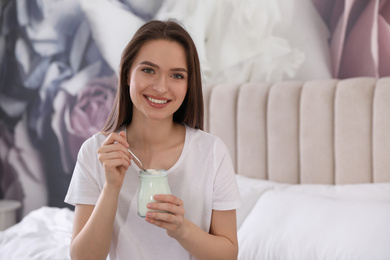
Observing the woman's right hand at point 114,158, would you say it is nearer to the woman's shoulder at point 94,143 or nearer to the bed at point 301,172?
the woman's shoulder at point 94,143

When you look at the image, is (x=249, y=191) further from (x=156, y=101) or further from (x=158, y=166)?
(x=156, y=101)

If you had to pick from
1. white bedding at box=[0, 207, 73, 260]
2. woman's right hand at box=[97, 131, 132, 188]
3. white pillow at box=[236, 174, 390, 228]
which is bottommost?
white bedding at box=[0, 207, 73, 260]

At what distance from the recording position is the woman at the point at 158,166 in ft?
4.13

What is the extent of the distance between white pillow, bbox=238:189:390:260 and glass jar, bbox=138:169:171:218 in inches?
30.2

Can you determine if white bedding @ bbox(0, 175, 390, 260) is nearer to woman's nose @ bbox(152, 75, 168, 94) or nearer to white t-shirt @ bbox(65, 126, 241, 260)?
white t-shirt @ bbox(65, 126, 241, 260)

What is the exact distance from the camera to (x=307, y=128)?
226 cm

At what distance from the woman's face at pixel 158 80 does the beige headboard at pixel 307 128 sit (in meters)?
1.11

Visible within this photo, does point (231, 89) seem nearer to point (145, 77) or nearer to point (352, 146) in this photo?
point (352, 146)

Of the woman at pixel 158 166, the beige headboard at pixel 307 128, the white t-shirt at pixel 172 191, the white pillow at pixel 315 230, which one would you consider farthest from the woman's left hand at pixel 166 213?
the beige headboard at pixel 307 128

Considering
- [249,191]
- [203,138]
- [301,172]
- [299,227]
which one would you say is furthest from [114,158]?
[301,172]

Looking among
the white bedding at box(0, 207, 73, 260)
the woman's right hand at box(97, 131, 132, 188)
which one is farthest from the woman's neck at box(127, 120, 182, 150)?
the white bedding at box(0, 207, 73, 260)

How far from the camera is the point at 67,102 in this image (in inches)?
127

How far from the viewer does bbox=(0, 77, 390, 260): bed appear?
1.67 meters

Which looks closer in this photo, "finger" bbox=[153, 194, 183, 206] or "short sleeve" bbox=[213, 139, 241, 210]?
"finger" bbox=[153, 194, 183, 206]
